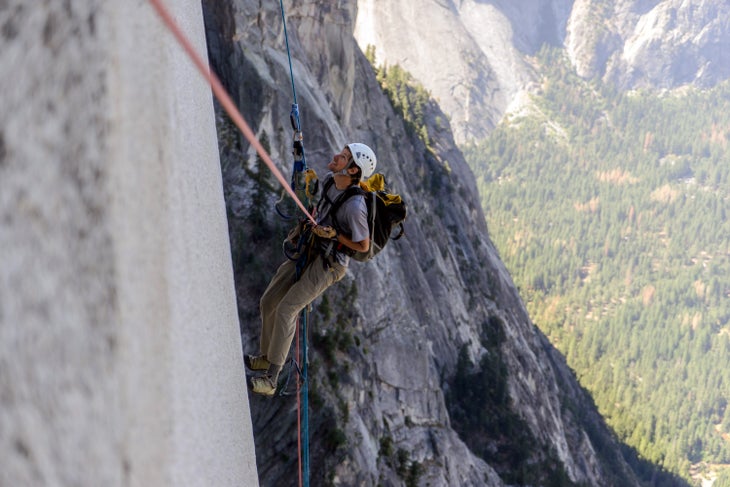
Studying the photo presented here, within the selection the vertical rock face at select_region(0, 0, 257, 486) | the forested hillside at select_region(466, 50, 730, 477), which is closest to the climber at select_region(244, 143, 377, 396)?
the vertical rock face at select_region(0, 0, 257, 486)

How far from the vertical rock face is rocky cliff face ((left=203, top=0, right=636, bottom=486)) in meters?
9.22

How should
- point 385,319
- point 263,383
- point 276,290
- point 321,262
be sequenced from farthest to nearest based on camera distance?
point 385,319, point 263,383, point 276,290, point 321,262

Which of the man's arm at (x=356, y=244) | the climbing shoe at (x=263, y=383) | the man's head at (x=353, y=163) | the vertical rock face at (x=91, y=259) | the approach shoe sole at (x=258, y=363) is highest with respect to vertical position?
the man's head at (x=353, y=163)

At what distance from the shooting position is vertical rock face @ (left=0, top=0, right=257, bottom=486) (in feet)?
3.97

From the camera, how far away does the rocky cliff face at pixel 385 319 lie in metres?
12.3

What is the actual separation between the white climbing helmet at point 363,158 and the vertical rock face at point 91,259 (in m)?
3.53

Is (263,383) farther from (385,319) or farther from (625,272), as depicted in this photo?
(625,272)

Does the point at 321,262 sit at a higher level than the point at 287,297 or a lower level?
higher

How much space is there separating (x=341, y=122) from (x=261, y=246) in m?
12.4

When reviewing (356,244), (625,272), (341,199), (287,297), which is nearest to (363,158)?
(341,199)

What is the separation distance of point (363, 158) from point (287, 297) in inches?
53.5

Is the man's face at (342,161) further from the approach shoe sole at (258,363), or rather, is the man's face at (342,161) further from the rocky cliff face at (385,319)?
the rocky cliff face at (385,319)

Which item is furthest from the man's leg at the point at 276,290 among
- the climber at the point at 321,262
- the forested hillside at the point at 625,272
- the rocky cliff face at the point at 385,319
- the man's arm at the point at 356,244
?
the forested hillside at the point at 625,272

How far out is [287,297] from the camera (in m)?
5.64
